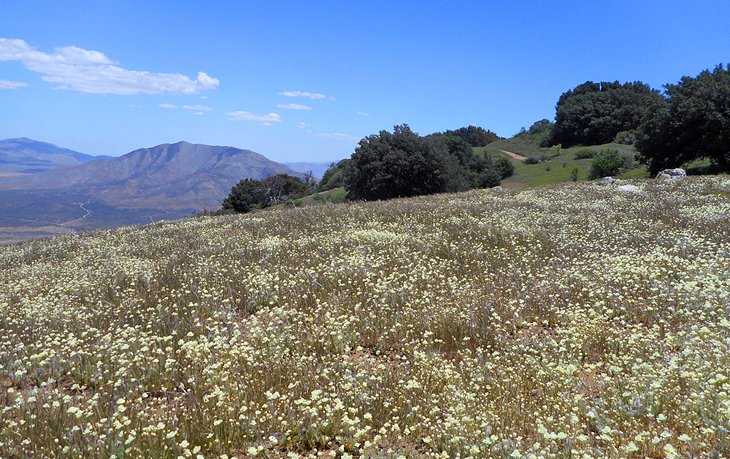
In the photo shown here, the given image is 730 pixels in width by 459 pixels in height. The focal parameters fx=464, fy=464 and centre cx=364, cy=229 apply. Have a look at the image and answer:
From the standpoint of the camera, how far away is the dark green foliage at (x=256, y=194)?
9038cm

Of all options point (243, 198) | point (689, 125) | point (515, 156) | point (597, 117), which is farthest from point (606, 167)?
point (243, 198)

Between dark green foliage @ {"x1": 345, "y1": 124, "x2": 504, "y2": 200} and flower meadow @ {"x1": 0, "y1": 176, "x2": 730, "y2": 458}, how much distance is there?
115 feet

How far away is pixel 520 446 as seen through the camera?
396 cm

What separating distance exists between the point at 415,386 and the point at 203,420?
220 centimetres

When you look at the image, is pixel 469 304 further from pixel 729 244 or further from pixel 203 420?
pixel 729 244

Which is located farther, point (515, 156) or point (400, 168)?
point (515, 156)

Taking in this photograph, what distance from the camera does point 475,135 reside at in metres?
128

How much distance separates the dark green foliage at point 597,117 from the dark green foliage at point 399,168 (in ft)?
151

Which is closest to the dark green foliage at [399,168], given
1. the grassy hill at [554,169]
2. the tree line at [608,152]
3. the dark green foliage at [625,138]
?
the tree line at [608,152]

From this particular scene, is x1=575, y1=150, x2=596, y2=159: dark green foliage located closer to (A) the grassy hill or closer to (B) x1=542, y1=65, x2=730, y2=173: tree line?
(A) the grassy hill

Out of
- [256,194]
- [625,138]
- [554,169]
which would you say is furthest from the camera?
[256,194]

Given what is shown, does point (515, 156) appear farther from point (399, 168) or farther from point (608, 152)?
point (399, 168)

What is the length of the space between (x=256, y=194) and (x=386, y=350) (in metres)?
90.7

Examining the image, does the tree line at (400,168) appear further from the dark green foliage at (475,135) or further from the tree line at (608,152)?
the dark green foliage at (475,135)
